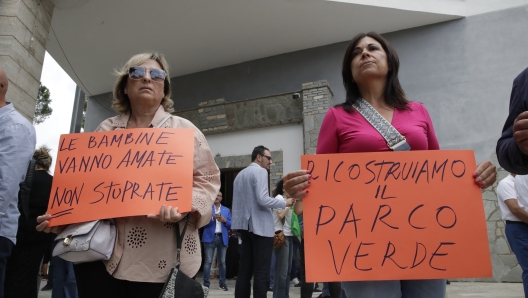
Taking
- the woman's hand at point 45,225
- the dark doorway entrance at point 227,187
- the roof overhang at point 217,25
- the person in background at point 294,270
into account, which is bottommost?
the person in background at point 294,270

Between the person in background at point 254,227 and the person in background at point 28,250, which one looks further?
the person in background at point 254,227

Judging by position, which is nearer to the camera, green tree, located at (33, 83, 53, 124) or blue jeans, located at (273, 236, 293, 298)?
blue jeans, located at (273, 236, 293, 298)

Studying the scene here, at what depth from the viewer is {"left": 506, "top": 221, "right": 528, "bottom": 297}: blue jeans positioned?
3.14m

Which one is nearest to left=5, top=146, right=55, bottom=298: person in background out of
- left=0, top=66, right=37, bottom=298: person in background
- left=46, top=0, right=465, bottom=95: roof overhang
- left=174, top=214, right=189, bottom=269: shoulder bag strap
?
left=0, top=66, right=37, bottom=298: person in background

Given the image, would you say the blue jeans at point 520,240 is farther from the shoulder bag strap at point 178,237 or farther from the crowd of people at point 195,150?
the shoulder bag strap at point 178,237

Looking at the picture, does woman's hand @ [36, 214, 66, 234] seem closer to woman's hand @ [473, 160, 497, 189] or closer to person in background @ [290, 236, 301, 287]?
woman's hand @ [473, 160, 497, 189]

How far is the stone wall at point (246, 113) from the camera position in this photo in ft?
30.0

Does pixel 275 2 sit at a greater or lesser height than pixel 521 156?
greater

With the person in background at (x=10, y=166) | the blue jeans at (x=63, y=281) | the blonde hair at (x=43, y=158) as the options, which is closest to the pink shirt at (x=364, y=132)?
the person in background at (x=10, y=166)

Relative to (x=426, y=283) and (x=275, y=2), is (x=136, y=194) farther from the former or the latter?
(x=275, y=2)

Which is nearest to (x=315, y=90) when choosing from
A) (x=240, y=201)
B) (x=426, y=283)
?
Result: (x=240, y=201)

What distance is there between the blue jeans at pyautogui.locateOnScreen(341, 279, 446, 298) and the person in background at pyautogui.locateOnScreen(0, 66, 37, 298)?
1.93 meters

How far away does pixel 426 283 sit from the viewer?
150 centimetres

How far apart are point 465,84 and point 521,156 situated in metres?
7.65
